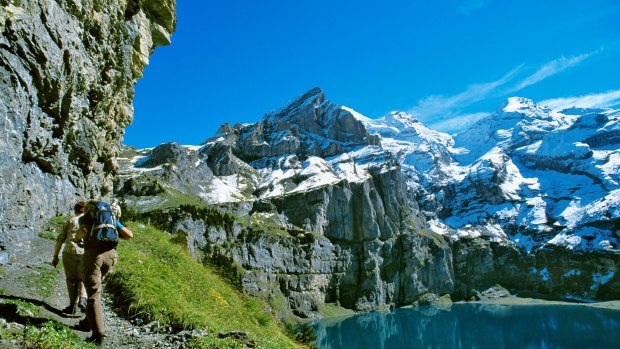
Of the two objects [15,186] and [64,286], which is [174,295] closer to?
[64,286]

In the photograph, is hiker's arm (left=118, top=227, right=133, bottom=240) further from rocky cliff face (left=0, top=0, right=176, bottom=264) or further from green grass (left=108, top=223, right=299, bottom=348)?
rocky cliff face (left=0, top=0, right=176, bottom=264)

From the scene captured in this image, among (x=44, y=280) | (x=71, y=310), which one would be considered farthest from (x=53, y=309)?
(x=44, y=280)

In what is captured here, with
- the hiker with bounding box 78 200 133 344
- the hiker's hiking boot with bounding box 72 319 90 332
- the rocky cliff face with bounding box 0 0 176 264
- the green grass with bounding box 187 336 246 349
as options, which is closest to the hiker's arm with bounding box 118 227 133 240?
the hiker with bounding box 78 200 133 344

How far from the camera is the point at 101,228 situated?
10930 millimetres

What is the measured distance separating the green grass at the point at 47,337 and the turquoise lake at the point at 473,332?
111259mm

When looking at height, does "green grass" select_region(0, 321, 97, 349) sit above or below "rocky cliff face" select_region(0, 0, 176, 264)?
below

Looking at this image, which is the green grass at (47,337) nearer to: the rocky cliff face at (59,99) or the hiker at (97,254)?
the hiker at (97,254)

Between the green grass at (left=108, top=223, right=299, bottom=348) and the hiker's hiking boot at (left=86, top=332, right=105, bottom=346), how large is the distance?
257cm

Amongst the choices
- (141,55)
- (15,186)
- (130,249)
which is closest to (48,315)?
(15,186)

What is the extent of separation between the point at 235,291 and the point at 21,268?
37.0 ft

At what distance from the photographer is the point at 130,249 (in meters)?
20.2

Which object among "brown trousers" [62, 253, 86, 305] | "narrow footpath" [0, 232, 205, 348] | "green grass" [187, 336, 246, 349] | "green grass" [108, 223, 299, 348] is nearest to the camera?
"narrow footpath" [0, 232, 205, 348]

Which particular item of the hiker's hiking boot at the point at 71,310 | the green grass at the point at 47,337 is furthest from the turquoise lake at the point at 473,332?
the green grass at the point at 47,337

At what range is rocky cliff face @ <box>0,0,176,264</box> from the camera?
15.9m
